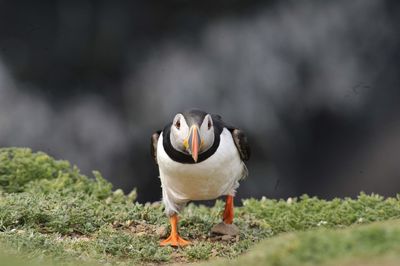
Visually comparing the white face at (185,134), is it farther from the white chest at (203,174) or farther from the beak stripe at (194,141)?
the white chest at (203,174)

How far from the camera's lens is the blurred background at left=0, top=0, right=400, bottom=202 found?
1114cm

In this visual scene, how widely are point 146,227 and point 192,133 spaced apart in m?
1.53

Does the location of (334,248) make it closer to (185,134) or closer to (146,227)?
(185,134)

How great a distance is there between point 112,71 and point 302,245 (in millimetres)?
8589

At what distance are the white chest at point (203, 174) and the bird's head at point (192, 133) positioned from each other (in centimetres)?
15

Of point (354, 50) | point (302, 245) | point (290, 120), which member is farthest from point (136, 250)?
point (354, 50)

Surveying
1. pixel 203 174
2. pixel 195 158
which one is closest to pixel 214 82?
pixel 203 174

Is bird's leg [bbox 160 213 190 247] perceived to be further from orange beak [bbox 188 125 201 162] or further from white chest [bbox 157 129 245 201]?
orange beak [bbox 188 125 201 162]

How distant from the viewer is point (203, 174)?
6.16 metres

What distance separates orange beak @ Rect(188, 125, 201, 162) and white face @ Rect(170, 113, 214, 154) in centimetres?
3

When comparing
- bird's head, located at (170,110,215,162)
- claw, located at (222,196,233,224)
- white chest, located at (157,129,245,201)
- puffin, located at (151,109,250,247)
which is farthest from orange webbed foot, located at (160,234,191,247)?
bird's head, located at (170,110,215,162)

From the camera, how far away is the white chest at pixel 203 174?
6.12 meters

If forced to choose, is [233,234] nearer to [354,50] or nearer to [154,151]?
[154,151]

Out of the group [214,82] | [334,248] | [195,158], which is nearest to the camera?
[334,248]
